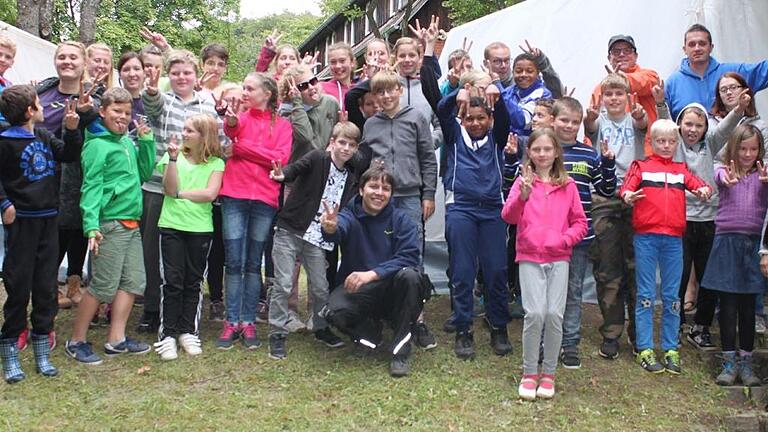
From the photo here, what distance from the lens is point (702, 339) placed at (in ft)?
16.3

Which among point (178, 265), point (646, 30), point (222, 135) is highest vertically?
point (646, 30)

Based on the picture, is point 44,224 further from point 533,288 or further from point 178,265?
point 533,288

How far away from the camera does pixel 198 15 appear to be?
30.5 m

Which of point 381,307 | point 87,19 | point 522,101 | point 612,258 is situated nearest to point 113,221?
point 381,307

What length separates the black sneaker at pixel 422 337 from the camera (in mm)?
4941

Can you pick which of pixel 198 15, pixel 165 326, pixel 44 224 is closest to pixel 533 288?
pixel 165 326

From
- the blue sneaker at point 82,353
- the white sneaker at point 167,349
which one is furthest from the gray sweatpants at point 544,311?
the blue sneaker at point 82,353

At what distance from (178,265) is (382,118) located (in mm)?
1835

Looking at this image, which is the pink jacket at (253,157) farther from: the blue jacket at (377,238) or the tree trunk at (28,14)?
the tree trunk at (28,14)

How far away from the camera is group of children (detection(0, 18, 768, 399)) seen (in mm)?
4277

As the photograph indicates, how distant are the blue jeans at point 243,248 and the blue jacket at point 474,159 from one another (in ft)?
4.55

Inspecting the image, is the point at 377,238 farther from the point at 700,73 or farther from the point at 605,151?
the point at 700,73

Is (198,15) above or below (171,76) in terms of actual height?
above

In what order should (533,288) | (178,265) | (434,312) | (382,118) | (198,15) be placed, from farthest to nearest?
(198,15) → (434,312) → (382,118) → (178,265) → (533,288)
